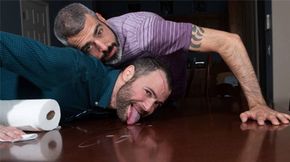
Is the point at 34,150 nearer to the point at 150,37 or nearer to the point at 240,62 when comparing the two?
the point at 150,37

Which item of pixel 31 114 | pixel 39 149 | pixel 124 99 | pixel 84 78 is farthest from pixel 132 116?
pixel 39 149

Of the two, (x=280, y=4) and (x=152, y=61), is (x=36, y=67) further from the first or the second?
(x=280, y=4)

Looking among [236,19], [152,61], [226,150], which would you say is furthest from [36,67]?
[236,19]

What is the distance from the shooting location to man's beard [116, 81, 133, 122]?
4.39 feet

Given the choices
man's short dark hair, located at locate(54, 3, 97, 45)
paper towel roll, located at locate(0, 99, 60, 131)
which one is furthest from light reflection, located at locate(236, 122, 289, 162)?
Answer: man's short dark hair, located at locate(54, 3, 97, 45)

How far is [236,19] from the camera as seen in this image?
20.8ft

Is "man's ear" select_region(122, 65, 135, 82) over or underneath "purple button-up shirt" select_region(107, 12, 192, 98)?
underneath

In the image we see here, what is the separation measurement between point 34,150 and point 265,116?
693mm

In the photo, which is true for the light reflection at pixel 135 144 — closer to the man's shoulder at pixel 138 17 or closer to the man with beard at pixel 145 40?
the man with beard at pixel 145 40

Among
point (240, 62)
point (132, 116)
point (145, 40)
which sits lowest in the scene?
point (132, 116)

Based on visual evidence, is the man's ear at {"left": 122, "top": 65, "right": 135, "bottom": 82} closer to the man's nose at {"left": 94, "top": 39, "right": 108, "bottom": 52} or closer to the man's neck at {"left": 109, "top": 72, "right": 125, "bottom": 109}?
the man's neck at {"left": 109, "top": 72, "right": 125, "bottom": 109}

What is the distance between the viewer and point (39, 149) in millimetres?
942

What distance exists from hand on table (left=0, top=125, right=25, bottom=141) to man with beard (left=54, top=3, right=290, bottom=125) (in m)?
0.52

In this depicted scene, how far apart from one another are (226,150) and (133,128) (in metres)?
0.45
